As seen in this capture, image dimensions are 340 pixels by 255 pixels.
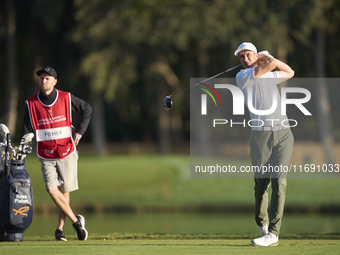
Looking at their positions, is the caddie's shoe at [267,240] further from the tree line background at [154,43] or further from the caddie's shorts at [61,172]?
the tree line background at [154,43]

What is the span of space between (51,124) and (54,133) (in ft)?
0.33

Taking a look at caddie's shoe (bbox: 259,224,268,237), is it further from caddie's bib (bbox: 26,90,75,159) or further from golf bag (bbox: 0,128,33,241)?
golf bag (bbox: 0,128,33,241)

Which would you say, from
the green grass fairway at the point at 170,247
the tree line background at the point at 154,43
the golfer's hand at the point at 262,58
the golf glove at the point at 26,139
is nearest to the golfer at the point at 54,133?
the golf glove at the point at 26,139

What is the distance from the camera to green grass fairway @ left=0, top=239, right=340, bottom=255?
5.43 meters

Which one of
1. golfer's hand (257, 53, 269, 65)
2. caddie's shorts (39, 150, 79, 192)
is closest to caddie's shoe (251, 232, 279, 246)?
golfer's hand (257, 53, 269, 65)

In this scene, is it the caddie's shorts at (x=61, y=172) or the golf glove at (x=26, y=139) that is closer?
the golf glove at (x=26, y=139)

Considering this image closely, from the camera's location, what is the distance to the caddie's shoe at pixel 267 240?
586 cm

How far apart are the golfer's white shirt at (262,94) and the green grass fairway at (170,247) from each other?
1210 mm

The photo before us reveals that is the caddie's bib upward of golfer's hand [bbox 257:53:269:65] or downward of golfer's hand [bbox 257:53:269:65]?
downward

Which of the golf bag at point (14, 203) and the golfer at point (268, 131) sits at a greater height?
the golfer at point (268, 131)

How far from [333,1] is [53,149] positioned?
64.8ft

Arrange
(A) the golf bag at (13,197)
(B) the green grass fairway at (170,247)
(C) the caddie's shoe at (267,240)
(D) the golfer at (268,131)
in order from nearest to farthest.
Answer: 1. (B) the green grass fairway at (170,247)
2. (C) the caddie's shoe at (267,240)
3. (D) the golfer at (268,131)
4. (A) the golf bag at (13,197)

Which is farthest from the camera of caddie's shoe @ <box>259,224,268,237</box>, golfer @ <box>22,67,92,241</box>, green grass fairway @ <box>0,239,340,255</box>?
golfer @ <box>22,67,92,241</box>

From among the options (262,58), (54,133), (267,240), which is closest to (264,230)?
(267,240)
